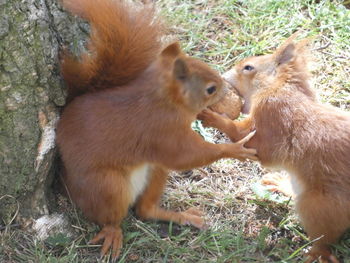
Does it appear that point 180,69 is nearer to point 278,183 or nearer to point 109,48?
point 109,48

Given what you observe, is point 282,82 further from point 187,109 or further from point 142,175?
point 142,175

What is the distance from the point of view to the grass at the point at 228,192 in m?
2.84

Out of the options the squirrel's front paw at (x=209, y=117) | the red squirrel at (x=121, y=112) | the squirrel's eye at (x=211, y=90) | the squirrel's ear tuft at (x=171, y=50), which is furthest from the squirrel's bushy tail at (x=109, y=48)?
the squirrel's front paw at (x=209, y=117)

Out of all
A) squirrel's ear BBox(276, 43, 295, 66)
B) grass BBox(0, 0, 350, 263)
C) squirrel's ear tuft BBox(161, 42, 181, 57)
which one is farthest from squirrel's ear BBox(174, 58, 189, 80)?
grass BBox(0, 0, 350, 263)

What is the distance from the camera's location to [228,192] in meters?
3.36

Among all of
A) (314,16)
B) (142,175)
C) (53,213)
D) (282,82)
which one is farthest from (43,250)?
(314,16)

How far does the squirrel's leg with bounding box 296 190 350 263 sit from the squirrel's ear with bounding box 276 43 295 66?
2.52 feet

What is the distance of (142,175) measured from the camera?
292 centimetres

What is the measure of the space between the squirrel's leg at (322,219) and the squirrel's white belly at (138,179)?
2.67 ft

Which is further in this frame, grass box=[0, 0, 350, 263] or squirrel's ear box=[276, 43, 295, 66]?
squirrel's ear box=[276, 43, 295, 66]

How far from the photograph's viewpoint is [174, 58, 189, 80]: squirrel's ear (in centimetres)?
262

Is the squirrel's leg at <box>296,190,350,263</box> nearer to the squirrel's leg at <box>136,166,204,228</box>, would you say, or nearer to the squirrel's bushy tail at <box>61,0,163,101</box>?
the squirrel's leg at <box>136,166,204,228</box>

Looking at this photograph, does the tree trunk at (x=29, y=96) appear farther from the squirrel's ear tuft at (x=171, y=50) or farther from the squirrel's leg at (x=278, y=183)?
the squirrel's leg at (x=278, y=183)

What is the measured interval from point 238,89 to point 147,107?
2.44 ft
